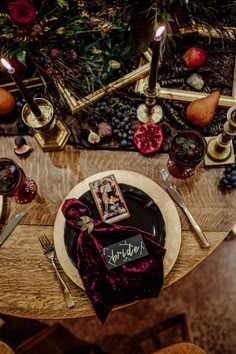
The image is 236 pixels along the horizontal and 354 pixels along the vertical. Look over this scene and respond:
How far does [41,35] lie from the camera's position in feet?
4.02

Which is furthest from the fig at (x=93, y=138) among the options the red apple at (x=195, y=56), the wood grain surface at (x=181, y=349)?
the wood grain surface at (x=181, y=349)

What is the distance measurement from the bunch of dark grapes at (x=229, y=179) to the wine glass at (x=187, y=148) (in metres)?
0.13

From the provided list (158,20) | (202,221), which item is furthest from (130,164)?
(158,20)

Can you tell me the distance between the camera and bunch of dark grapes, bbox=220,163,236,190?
4.27 feet

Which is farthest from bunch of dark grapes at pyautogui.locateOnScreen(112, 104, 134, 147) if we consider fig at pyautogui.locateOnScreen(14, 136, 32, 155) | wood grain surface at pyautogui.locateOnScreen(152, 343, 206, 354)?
wood grain surface at pyautogui.locateOnScreen(152, 343, 206, 354)

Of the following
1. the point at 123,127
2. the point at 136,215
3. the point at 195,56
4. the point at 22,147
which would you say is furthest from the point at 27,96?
the point at 195,56

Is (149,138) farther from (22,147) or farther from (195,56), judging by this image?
(22,147)

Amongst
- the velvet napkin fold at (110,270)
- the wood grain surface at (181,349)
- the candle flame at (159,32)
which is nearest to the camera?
the candle flame at (159,32)

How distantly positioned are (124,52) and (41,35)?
0.30m

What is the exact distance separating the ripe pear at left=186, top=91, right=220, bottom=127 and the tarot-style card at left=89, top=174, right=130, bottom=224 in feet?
1.15

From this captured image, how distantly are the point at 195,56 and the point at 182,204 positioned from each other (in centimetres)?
55

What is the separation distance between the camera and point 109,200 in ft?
4.22

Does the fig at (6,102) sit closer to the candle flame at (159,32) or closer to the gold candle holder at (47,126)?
the gold candle holder at (47,126)

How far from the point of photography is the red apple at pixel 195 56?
4.58 feet
